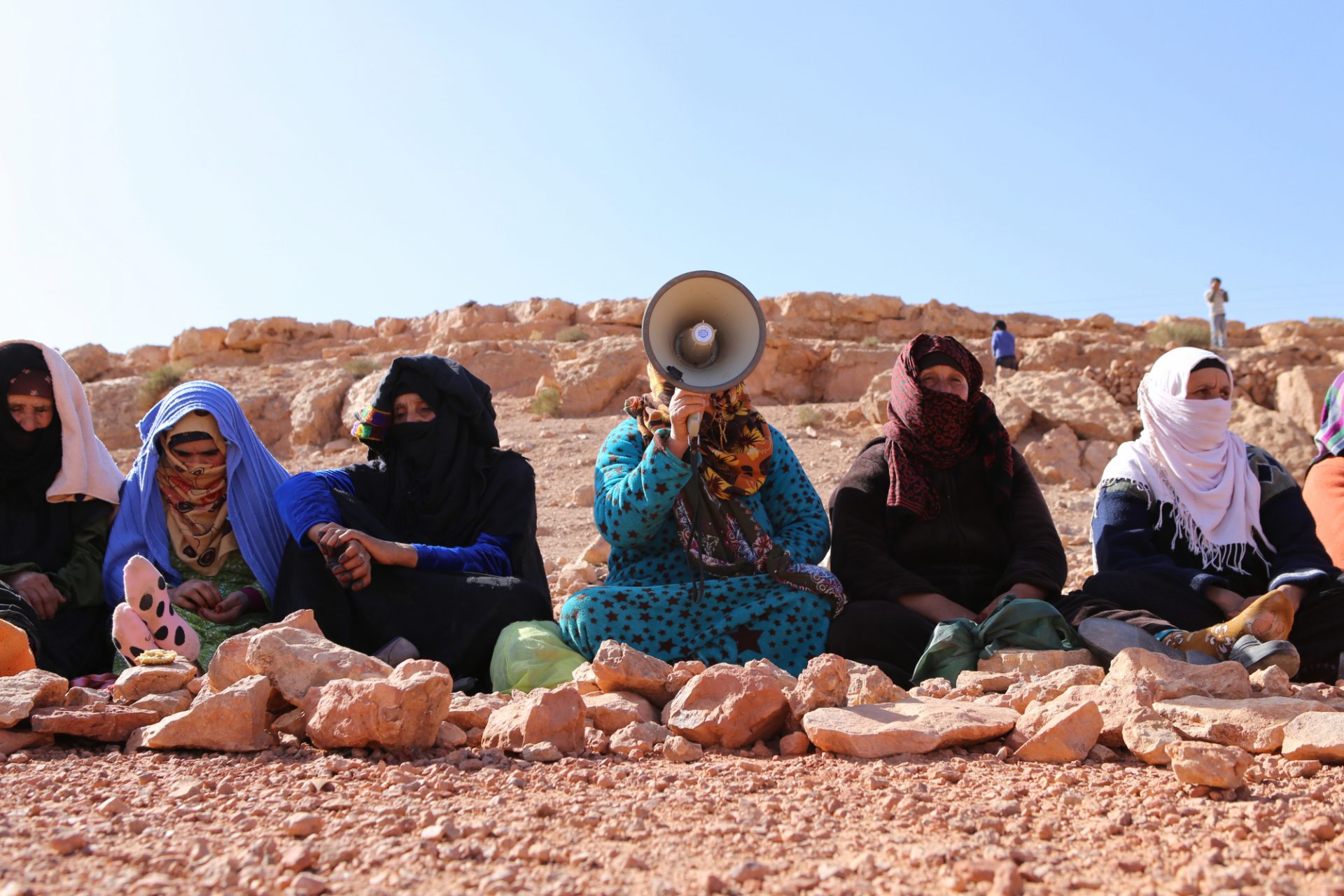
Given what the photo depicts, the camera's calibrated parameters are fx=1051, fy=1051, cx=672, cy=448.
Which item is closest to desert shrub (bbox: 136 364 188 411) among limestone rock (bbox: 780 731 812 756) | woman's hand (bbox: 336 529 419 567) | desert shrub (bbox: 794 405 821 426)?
desert shrub (bbox: 794 405 821 426)

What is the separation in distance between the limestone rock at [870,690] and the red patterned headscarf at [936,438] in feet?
4.23

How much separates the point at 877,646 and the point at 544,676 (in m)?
1.06

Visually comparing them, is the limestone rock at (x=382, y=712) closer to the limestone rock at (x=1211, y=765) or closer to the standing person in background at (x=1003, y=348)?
the limestone rock at (x=1211, y=765)

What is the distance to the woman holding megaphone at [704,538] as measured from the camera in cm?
328

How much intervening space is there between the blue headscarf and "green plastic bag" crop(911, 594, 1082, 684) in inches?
90.4

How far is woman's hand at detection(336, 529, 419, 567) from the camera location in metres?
3.41

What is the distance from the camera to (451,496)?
3881 millimetres

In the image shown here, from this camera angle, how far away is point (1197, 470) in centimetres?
374

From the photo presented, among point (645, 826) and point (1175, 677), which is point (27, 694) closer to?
point (645, 826)

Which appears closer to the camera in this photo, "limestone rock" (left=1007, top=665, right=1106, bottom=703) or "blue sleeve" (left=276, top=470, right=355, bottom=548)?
"limestone rock" (left=1007, top=665, right=1106, bottom=703)

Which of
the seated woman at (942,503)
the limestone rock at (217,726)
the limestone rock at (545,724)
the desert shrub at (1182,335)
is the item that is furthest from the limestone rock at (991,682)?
the desert shrub at (1182,335)

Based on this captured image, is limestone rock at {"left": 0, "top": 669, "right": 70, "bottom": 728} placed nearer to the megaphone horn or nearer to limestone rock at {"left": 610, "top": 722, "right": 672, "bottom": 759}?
limestone rock at {"left": 610, "top": 722, "right": 672, "bottom": 759}

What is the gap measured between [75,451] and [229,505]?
58cm

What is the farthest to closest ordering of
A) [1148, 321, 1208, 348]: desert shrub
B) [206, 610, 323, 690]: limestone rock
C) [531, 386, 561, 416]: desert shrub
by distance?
[1148, 321, 1208, 348]: desert shrub, [531, 386, 561, 416]: desert shrub, [206, 610, 323, 690]: limestone rock
